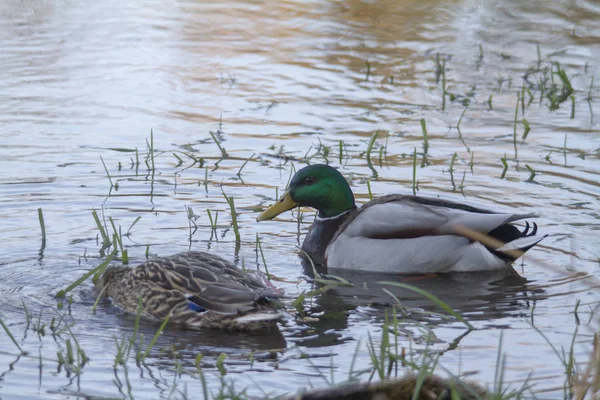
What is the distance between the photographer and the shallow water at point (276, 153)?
5812 millimetres

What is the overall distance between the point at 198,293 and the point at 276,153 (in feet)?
13.2

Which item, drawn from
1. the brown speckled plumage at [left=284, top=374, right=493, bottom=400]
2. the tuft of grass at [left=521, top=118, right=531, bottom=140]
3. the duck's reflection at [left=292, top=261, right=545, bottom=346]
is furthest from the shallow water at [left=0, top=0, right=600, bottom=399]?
the brown speckled plumage at [left=284, top=374, right=493, bottom=400]

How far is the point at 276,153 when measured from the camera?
10.1 meters

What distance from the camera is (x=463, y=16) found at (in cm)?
1711

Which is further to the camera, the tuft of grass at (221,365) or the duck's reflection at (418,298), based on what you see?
the duck's reflection at (418,298)

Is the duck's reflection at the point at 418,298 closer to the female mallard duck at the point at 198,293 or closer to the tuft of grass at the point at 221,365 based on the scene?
the female mallard duck at the point at 198,293

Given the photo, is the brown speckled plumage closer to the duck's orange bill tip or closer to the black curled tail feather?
the black curled tail feather

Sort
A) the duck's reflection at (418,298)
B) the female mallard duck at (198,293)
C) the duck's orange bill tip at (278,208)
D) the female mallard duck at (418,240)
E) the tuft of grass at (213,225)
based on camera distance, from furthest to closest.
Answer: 1. the duck's orange bill tip at (278,208)
2. the tuft of grass at (213,225)
3. the female mallard duck at (418,240)
4. the duck's reflection at (418,298)
5. the female mallard duck at (198,293)

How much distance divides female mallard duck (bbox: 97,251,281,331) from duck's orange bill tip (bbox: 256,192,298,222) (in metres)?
1.50

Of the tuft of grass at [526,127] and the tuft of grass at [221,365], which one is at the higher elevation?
the tuft of grass at [526,127]

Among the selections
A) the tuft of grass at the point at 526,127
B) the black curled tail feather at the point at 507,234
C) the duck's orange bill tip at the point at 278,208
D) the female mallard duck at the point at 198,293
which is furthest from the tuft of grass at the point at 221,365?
the tuft of grass at the point at 526,127

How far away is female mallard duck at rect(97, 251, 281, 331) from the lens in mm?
6023

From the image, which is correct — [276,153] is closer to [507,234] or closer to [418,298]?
[507,234]

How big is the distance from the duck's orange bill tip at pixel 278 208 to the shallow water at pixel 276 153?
0.59 feet
